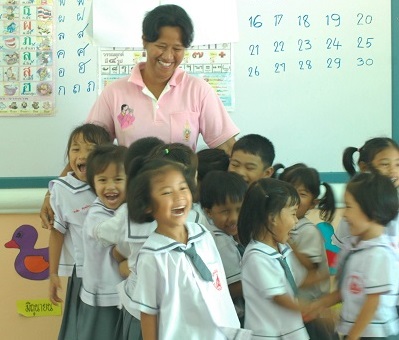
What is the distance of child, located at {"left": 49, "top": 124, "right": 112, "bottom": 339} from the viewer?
2.39m

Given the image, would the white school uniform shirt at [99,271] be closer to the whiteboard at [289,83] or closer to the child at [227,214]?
the child at [227,214]

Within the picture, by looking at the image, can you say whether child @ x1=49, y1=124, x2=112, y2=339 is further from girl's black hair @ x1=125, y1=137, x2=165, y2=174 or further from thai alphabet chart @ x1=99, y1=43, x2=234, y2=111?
thai alphabet chart @ x1=99, y1=43, x2=234, y2=111

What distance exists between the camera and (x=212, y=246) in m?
1.95

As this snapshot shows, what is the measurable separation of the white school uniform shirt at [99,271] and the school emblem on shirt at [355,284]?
28.8 inches

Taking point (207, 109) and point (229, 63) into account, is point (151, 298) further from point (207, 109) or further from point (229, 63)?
point (229, 63)

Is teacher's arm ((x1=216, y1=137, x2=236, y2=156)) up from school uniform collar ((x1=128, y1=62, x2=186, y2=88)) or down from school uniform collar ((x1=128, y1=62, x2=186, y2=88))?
down

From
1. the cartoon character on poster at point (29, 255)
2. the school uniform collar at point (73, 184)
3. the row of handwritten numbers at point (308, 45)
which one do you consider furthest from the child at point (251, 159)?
the cartoon character on poster at point (29, 255)

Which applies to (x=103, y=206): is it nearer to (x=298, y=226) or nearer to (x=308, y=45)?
(x=298, y=226)

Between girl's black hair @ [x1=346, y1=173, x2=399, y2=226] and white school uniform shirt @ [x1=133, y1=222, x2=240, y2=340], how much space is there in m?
0.50

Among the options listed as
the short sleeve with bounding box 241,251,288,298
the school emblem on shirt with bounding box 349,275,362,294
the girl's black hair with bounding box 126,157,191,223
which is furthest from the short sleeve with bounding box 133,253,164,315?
the school emblem on shirt with bounding box 349,275,362,294

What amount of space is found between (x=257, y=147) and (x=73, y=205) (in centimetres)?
66

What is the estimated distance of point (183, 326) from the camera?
1.84 meters

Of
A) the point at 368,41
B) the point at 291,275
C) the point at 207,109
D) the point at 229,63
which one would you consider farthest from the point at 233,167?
the point at 368,41

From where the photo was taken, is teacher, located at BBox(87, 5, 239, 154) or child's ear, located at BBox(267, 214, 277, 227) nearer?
child's ear, located at BBox(267, 214, 277, 227)
